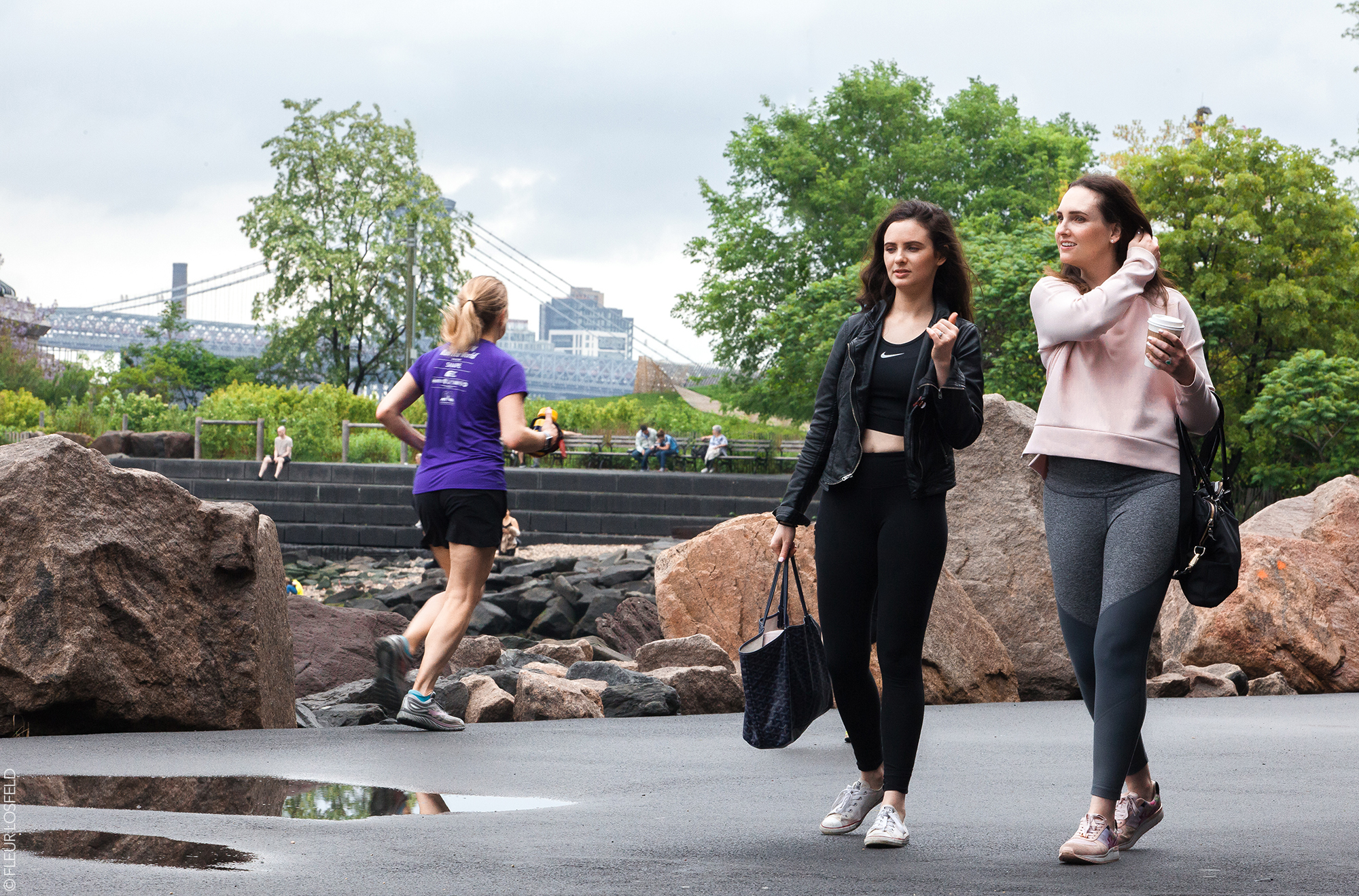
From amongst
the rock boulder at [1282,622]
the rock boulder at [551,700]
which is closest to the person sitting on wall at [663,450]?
the rock boulder at [1282,622]

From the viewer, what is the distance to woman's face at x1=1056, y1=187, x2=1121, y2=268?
3678 mm

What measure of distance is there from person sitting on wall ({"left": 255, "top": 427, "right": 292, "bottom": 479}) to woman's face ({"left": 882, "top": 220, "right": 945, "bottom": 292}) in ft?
88.7

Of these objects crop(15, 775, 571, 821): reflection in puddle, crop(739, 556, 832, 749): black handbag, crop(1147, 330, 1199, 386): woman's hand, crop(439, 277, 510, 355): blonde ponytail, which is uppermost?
crop(439, 277, 510, 355): blonde ponytail

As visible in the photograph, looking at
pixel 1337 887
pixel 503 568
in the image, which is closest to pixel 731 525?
pixel 1337 887

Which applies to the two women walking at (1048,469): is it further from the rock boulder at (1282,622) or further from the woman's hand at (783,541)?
the rock boulder at (1282,622)

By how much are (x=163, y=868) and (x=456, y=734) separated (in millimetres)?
2597

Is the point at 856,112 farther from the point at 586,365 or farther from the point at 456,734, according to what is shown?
the point at 586,365

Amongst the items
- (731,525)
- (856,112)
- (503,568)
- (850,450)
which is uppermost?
(856,112)

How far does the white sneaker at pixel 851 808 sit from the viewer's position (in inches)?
148

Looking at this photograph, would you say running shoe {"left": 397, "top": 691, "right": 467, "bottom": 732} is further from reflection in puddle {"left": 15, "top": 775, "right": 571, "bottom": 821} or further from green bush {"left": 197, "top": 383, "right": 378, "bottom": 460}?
green bush {"left": 197, "top": 383, "right": 378, "bottom": 460}

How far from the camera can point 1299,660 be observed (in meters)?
8.65

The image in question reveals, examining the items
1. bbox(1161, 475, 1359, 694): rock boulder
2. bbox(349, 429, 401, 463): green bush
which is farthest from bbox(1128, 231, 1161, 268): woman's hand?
bbox(349, 429, 401, 463): green bush

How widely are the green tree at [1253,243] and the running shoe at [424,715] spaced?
19.7 meters

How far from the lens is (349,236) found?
4872cm
